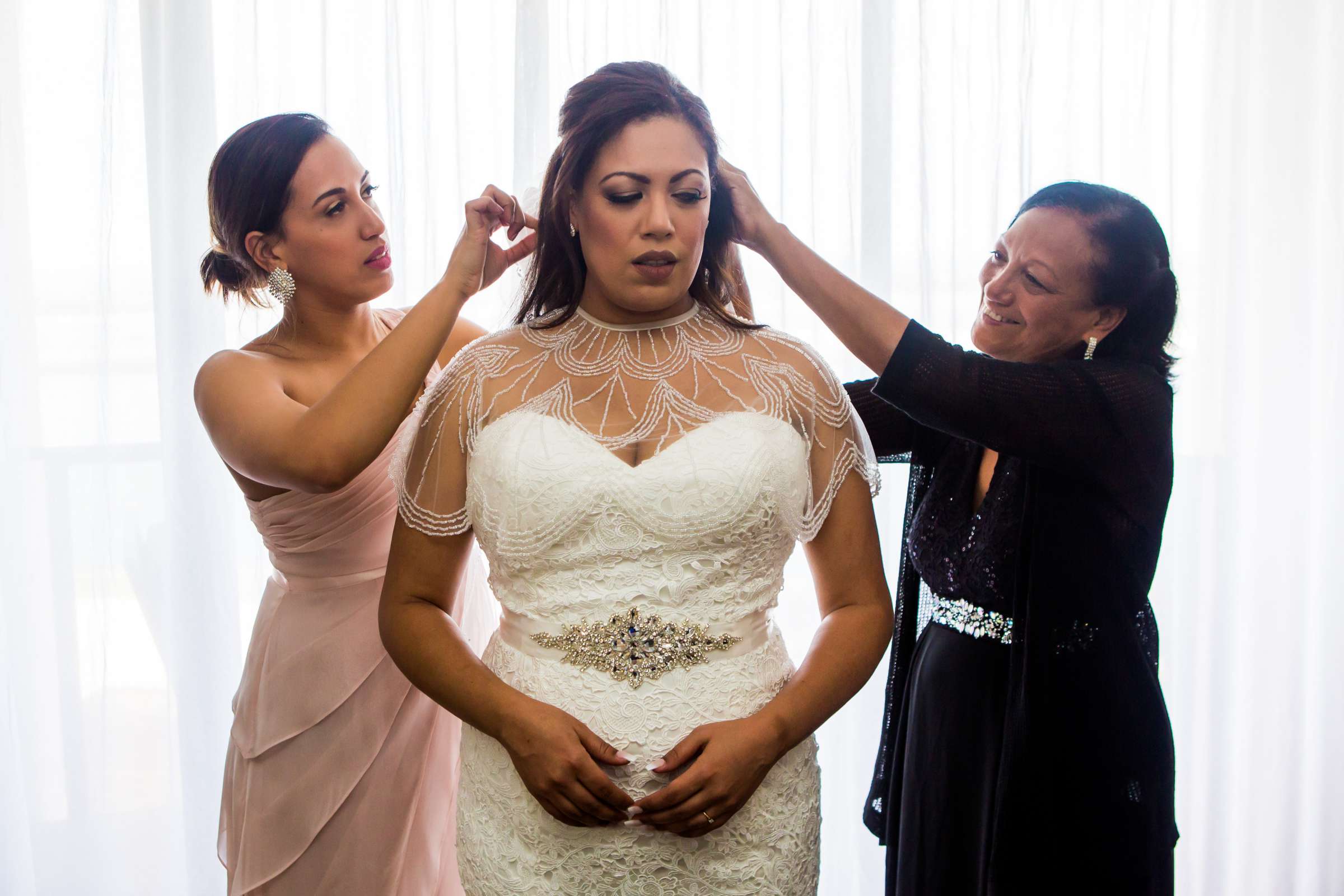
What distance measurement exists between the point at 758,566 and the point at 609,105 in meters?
0.66

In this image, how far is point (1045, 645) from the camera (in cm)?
166

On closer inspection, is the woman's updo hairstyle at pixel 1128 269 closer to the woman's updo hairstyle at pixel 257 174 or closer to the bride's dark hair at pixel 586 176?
the bride's dark hair at pixel 586 176

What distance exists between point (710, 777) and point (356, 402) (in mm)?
732

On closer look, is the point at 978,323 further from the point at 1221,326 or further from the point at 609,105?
the point at 1221,326

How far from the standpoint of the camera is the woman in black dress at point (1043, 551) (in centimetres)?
159

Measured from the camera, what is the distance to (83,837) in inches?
106

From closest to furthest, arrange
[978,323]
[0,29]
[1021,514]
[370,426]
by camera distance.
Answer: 1. [370,426]
2. [1021,514]
3. [978,323]
4. [0,29]

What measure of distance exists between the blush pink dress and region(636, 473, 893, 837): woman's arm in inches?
26.0

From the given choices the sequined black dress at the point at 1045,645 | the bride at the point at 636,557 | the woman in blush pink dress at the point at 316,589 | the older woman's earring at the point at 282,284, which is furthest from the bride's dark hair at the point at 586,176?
the older woman's earring at the point at 282,284

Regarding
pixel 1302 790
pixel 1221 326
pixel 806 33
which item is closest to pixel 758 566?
pixel 806 33

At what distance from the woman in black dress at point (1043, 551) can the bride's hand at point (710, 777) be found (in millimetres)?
566

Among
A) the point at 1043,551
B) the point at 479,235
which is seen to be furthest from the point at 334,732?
the point at 1043,551

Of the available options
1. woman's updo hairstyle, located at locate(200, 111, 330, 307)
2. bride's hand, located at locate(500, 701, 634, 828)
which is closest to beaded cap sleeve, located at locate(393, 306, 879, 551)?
bride's hand, located at locate(500, 701, 634, 828)

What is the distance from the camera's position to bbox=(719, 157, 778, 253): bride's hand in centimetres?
157
